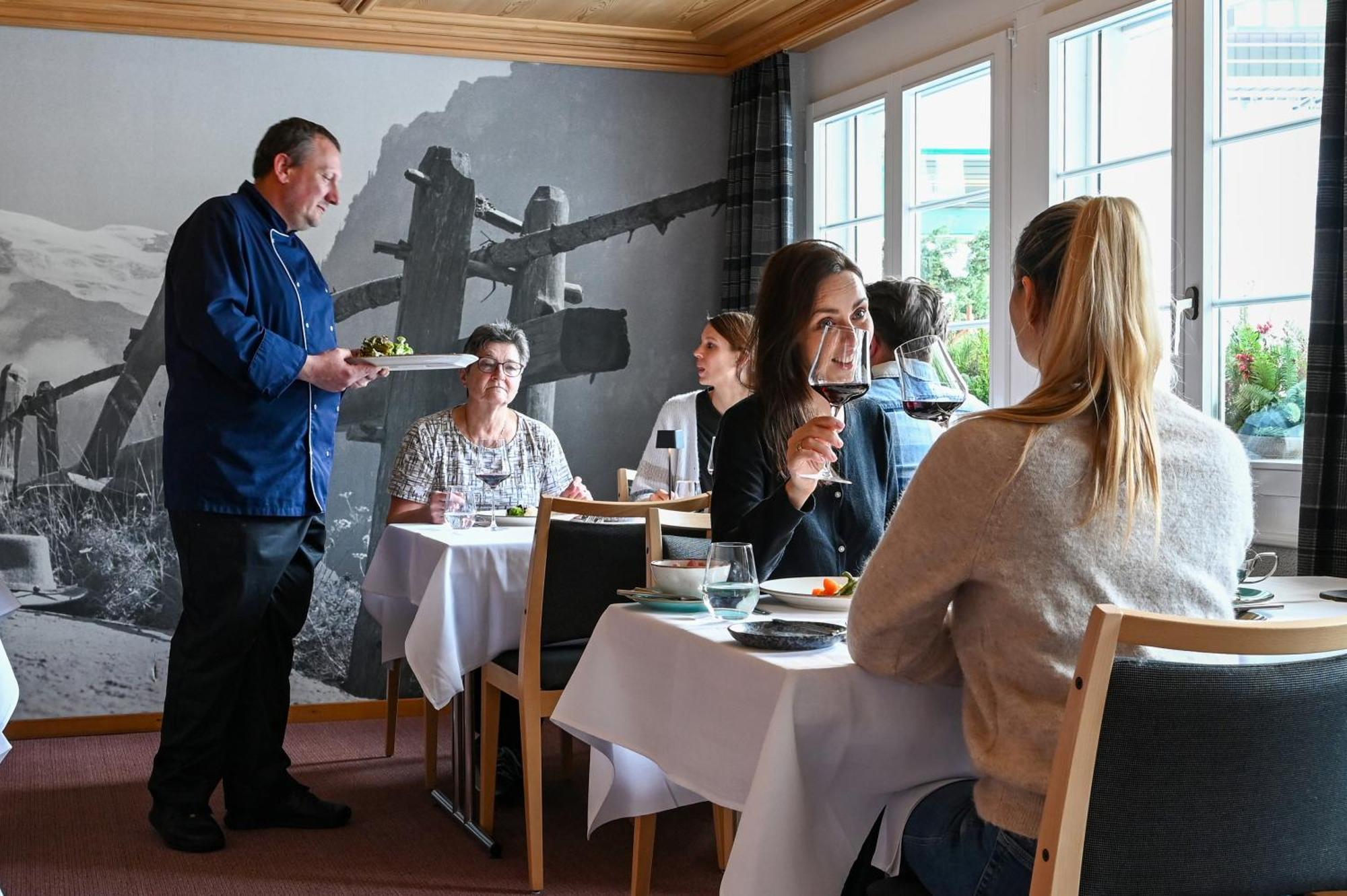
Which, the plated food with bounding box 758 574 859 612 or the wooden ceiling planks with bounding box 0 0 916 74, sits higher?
the wooden ceiling planks with bounding box 0 0 916 74

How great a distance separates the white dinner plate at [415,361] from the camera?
129 inches

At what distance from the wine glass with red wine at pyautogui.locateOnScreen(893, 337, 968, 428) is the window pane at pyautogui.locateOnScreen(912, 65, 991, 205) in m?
2.55

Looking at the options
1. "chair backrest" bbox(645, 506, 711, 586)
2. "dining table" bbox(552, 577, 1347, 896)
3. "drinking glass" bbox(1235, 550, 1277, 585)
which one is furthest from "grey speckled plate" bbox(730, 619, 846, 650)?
"drinking glass" bbox(1235, 550, 1277, 585)

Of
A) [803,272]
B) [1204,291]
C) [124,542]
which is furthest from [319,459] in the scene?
[1204,291]

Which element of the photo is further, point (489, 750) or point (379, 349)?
point (379, 349)

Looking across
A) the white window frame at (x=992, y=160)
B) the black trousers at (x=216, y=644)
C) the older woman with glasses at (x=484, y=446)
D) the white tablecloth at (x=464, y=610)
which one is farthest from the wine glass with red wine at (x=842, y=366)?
the white window frame at (x=992, y=160)

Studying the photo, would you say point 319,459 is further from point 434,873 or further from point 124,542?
point 124,542

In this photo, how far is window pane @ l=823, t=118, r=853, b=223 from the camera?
521 centimetres

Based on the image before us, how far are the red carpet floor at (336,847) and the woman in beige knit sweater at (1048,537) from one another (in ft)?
5.45

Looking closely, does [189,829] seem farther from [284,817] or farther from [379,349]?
[379,349]

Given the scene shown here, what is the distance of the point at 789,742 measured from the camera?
1538mm

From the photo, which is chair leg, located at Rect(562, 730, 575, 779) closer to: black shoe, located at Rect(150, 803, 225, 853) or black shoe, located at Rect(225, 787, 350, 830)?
black shoe, located at Rect(225, 787, 350, 830)

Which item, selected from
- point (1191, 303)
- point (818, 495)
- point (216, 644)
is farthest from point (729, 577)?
point (1191, 303)

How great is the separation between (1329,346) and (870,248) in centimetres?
227
